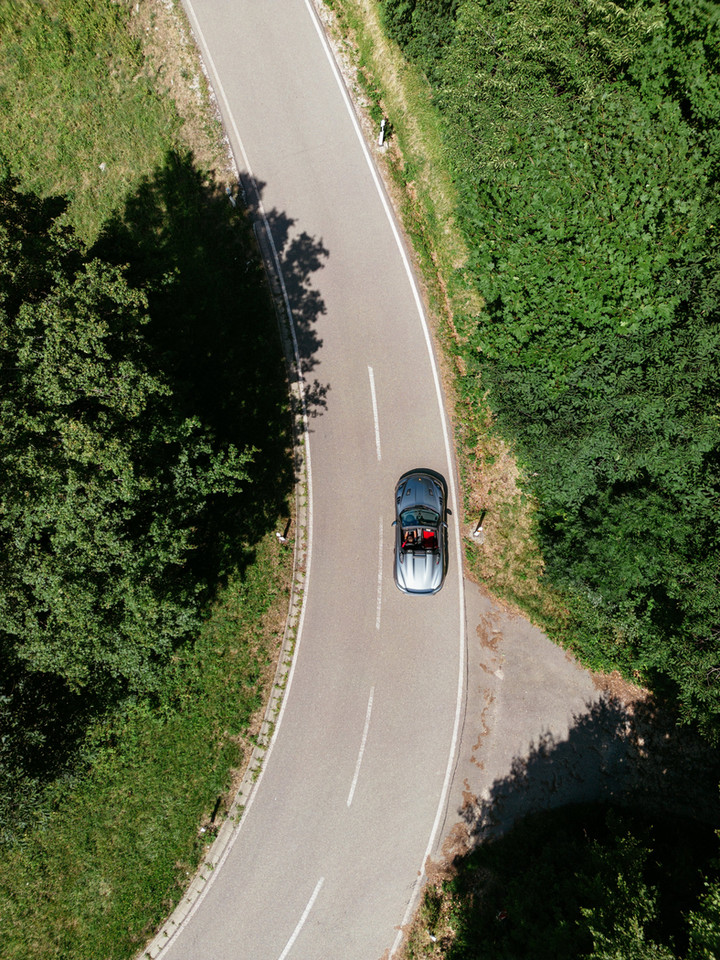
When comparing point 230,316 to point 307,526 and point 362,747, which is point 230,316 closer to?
point 307,526

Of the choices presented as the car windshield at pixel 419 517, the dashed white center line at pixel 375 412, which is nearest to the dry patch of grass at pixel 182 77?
the dashed white center line at pixel 375 412

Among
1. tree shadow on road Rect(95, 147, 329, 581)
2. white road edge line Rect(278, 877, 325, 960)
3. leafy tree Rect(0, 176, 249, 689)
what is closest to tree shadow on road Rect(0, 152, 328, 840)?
tree shadow on road Rect(95, 147, 329, 581)

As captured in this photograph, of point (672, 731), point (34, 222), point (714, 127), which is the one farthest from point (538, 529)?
point (34, 222)

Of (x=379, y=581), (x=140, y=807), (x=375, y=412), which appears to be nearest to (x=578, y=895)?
(x=379, y=581)

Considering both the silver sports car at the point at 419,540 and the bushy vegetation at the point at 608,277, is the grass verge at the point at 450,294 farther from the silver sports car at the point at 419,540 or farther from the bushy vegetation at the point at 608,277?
the silver sports car at the point at 419,540

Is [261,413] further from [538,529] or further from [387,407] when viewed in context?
[538,529]

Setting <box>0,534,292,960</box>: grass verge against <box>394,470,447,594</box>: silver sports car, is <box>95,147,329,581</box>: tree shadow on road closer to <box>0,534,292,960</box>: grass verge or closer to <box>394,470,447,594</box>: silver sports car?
<box>0,534,292,960</box>: grass verge
